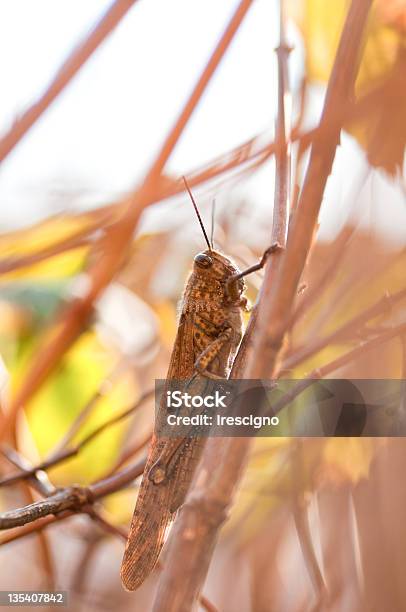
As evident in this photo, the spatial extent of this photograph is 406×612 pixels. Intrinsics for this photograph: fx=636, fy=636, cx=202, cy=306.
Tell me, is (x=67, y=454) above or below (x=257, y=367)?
above

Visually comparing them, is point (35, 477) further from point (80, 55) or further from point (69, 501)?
point (80, 55)

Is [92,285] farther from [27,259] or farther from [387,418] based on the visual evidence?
[387,418]

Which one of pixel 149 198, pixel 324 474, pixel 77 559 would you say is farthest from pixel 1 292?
pixel 324 474

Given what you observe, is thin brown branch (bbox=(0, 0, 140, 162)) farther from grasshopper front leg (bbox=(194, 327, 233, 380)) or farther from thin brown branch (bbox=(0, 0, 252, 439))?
grasshopper front leg (bbox=(194, 327, 233, 380))

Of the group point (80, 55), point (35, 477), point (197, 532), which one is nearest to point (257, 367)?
point (197, 532)

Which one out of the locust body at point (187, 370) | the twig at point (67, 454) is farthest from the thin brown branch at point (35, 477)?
the locust body at point (187, 370)

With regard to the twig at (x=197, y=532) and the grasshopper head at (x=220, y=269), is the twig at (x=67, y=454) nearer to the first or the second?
the grasshopper head at (x=220, y=269)
